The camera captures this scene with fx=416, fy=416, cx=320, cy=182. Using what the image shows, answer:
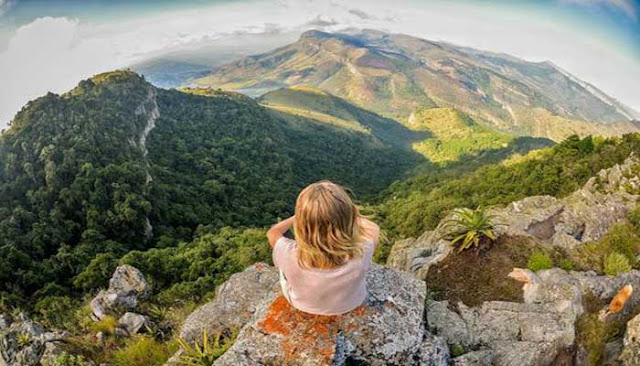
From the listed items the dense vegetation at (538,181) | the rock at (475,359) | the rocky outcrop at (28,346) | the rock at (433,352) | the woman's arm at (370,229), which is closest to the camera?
the woman's arm at (370,229)

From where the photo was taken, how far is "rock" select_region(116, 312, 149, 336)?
826cm

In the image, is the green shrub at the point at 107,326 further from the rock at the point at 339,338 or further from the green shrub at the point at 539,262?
the green shrub at the point at 539,262

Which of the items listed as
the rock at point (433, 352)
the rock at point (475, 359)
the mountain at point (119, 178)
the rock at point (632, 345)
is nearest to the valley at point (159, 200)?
the mountain at point (119, 178)

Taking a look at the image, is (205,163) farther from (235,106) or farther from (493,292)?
(493,292)

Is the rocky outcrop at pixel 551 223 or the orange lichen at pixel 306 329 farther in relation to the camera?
the rocky outcrop at pixel 551 223

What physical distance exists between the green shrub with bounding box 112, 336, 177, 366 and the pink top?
3616mm

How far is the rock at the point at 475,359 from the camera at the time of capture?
16.5 feet

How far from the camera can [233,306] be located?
22.5 ft

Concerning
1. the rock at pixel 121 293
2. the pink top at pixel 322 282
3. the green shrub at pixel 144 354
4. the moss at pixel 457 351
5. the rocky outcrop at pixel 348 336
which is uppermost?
the pink top at pixel 322 282

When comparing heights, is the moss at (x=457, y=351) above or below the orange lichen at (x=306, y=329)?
below

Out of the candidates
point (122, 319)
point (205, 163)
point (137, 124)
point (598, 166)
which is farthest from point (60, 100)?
Result: point (598, 166)

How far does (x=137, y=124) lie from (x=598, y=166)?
2460 inches

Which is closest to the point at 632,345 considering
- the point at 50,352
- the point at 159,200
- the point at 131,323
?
the point at 50,352

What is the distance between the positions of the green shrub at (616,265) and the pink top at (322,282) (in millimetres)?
6056
